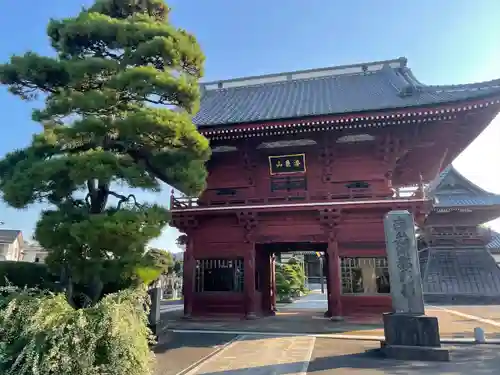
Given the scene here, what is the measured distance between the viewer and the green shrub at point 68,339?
5.15 m

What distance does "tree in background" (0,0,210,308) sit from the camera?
22.8 ft

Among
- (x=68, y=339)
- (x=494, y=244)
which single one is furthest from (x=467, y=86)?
(x=494, y=244)

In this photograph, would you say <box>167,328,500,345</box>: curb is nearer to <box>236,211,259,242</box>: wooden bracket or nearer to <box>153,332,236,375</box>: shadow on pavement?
<box>153,332,236,375</box>: shadow on pavement

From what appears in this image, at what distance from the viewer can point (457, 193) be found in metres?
30.1

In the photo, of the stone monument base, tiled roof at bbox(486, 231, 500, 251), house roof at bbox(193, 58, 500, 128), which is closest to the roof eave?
house roof at bbox(193, 58, 500, 128)

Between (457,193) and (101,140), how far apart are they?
103 ft

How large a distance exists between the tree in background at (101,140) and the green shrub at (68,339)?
1408 millimetres

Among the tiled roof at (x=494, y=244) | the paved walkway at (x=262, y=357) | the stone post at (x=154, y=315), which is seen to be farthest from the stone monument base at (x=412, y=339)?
the tiled roof at (x=494, y=244)

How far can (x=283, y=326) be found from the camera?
12797 mm

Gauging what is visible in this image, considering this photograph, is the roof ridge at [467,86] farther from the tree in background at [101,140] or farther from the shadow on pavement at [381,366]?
the tree in background at [101,140]

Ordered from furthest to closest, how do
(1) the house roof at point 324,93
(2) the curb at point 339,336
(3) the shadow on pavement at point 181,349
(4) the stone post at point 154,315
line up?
1. (1) the house roof at point 324,93
2. (2) the curb at point 339,336
3. (4) the stone post at point 154,315
4. (3) the shadow on pavement at point 181,349

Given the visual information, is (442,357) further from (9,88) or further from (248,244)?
(9,88)

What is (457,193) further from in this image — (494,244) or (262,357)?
(262,357)

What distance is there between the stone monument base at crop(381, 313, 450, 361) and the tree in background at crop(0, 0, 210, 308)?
6122mm
